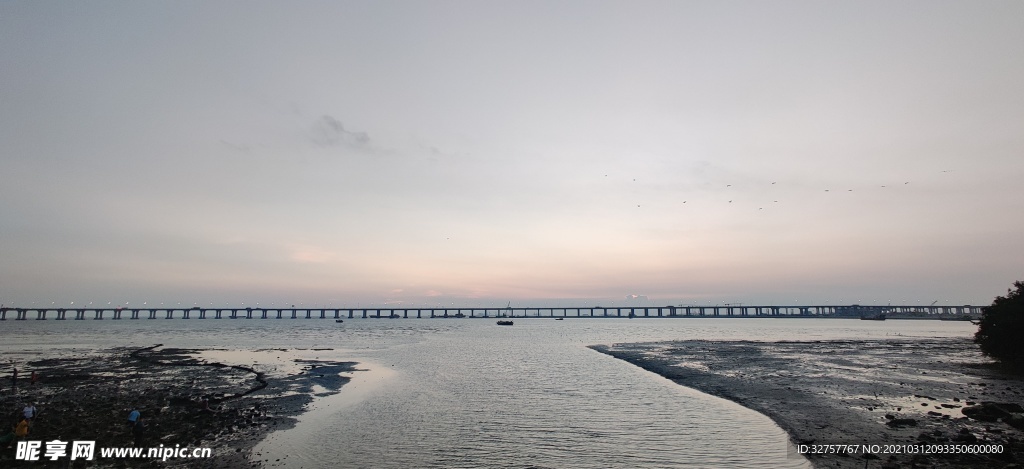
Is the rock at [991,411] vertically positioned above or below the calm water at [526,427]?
above

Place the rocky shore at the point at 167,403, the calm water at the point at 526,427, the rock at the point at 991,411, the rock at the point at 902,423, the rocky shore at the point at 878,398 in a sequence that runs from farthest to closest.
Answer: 1. the rock at the point at 991,411
2. the rock at the point at 902,423
3. the rocky shore at the point at 167,403
4. the calm water at the point at 526,427
5. the rocky shore at the point at 878,398

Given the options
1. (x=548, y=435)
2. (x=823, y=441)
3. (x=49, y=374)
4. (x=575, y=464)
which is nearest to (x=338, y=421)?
(x=548, y=435)

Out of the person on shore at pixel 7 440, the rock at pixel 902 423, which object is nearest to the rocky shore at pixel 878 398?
the rock at pixel 902 423

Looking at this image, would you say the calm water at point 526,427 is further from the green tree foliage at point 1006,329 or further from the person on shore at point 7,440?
the green tree foliage at point 1006,329

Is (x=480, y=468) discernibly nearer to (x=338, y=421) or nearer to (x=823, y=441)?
(x=338, y=421)

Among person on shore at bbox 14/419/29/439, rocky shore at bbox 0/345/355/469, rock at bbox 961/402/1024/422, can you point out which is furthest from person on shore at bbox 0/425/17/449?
rock at bbox 961/402/1024/422

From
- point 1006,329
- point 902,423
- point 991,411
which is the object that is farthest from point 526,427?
point 1006,329

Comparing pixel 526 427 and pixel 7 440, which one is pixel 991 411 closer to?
pixel 526 427
